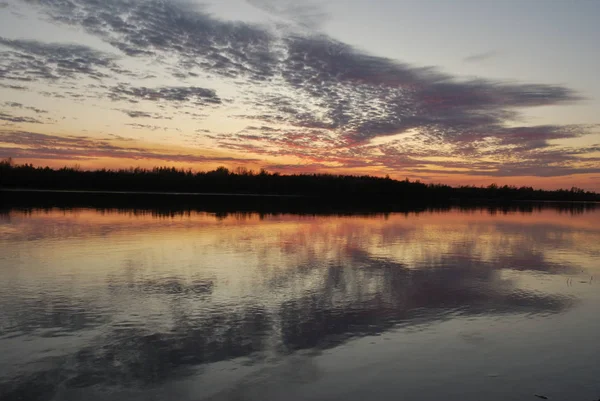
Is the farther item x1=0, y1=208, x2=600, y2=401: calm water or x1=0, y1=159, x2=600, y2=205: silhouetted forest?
x1=0, y1=159, x2=600, y2=205: silhouetted forest

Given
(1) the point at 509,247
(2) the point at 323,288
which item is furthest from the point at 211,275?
(1) the point at 509,247

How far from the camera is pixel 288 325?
32.0ft

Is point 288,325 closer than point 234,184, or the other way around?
point 288,325

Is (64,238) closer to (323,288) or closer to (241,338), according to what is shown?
(323,288)

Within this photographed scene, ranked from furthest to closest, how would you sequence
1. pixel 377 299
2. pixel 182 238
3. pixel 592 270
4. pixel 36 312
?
1. pixel 182 238
2. pixel 592 270
3. pixel 377 299
4. pixel 36 312

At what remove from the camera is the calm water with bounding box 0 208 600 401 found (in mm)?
→ 7035

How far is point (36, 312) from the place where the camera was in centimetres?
998

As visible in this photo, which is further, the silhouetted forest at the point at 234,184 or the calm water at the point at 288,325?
the silhouetted forest at the point at 234,184

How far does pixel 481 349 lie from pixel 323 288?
5157 millimetres

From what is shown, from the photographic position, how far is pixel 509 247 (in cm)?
2359

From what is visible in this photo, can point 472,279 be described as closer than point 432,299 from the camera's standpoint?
No

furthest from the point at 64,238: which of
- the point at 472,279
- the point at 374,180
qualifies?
the point at 374,180

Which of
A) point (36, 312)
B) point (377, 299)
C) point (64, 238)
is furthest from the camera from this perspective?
point (64, 238)

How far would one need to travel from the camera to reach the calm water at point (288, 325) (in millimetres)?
7035
